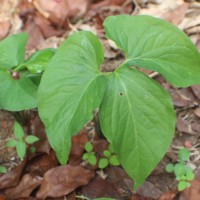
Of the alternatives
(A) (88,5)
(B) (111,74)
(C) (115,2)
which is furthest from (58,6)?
(B) (111,74)

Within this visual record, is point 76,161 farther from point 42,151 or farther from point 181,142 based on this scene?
point 181,142

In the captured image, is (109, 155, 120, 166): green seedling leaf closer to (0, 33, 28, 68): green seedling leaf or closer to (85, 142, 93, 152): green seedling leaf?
(85, 142, 93, 152): green seedling leaf

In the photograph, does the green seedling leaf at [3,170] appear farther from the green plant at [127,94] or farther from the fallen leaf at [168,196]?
the fallen leaf at [168,196]

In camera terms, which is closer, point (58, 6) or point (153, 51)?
point (153, 51)

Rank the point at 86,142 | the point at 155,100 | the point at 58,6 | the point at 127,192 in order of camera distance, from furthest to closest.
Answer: the point at 58,6, the point at 86,142, the point at 127,192, the point at 155,100

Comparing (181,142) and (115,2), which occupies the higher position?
(115,2)

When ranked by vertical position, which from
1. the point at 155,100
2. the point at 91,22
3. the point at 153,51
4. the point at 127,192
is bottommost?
the point at 127,192

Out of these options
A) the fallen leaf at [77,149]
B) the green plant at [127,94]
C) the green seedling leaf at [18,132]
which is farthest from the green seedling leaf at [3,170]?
the green plant at [127,94]
